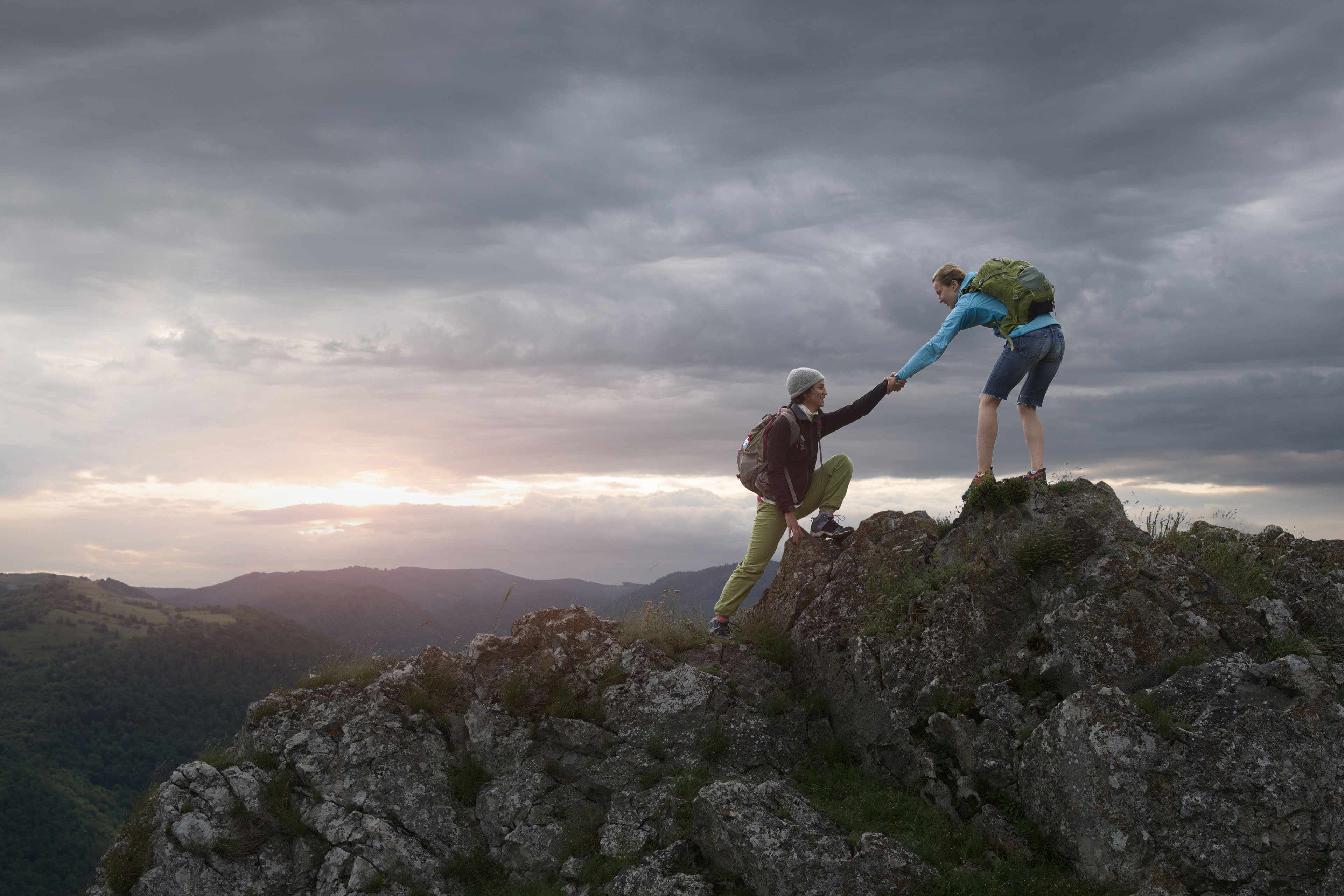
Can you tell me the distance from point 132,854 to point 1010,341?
15.1 metres

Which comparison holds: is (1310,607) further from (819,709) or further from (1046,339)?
(819,709)

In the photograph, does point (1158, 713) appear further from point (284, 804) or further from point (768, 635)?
point (284, 804)

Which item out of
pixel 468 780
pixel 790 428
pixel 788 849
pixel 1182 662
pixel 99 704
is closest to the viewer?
pixel 788 849

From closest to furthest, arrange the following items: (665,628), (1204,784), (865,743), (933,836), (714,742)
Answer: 1. (1204,784)
2. (933,836)
3. (865,743)
4. (714,742)
5. (665,628)

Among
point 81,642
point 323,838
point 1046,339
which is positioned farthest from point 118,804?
point 1046,339

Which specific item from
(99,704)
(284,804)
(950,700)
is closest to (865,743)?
(950,700)

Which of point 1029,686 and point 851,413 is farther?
point 851,413

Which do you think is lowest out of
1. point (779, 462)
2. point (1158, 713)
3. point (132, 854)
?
point (132, 854)

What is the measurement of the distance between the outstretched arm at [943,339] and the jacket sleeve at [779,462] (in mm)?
2354

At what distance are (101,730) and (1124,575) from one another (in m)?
182

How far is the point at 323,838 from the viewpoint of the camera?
37.6ft

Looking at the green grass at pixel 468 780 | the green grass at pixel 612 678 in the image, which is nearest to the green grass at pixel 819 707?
the green grass at pixel 612 678

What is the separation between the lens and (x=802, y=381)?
13.4 m

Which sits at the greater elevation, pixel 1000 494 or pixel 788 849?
pixel 1000 494
